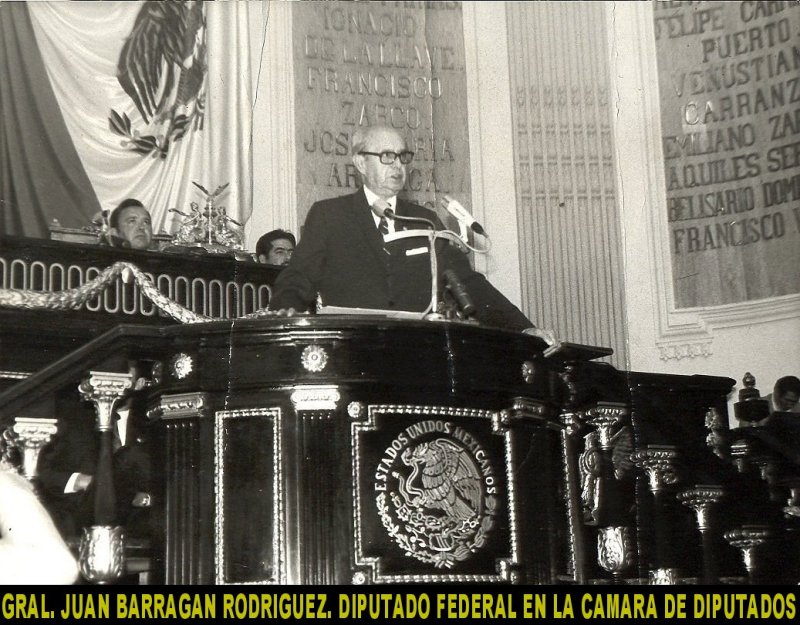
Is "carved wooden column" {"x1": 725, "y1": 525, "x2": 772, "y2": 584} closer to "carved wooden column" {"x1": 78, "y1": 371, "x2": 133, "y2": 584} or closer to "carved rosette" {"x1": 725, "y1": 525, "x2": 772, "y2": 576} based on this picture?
"carved rosette" {"x1": 725, "y1": 525, "x2": 772, "y2": 576}

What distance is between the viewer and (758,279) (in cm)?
983

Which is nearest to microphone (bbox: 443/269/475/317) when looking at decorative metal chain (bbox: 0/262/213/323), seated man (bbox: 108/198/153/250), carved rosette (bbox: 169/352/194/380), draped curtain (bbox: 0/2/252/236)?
carved rosette (bbox: 169/352/194/380)

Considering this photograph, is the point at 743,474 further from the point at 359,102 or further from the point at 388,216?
the point at 359,102

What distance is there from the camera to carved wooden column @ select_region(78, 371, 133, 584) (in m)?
6.21

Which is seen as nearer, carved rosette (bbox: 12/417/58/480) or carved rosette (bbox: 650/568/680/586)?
carved rosette (bbox: 12/417/58/480)

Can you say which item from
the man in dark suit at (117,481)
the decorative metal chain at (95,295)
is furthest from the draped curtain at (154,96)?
the man in dark suit at (117,481)

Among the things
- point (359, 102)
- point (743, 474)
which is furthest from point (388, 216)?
point (359, 102)

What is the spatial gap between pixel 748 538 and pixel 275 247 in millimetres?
3509

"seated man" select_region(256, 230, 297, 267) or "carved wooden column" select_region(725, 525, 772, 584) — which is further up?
"seated man" select_region(256, 230, 297, 267)

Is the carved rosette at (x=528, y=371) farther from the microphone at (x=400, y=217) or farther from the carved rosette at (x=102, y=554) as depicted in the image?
the carved rosette at (x=102, y=554)

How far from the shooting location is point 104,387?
6.53 meters

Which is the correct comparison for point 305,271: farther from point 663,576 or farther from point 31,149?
point 31,149

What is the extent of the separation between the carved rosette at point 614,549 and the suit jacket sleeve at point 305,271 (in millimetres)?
1782

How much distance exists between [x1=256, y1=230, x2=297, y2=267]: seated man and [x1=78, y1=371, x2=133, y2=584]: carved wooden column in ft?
9.63
